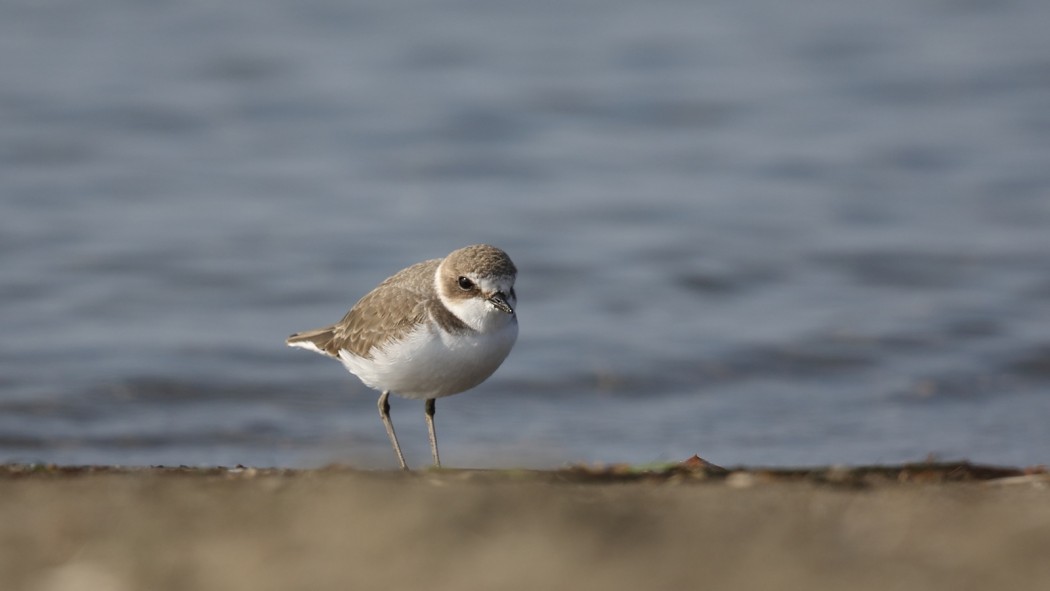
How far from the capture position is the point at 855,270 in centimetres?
1235

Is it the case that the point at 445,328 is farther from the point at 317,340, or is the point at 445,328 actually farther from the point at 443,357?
the point at 317,340

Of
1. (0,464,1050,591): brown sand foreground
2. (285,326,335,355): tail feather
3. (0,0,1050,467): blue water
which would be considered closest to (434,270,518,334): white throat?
(0,0,1050,467): blue water

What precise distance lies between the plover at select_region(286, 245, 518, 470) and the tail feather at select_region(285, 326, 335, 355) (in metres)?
0.64

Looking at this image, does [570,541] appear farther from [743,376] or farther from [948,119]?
[948,119]

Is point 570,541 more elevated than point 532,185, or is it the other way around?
point 532,185

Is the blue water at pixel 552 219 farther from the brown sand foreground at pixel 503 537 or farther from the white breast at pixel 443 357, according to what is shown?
the brown sand foreground at pixel 503 537

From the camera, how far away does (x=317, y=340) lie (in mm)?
7887

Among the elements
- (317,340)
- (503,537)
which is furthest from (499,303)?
(503,537)

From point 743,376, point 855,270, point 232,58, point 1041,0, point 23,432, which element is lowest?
point 23,432

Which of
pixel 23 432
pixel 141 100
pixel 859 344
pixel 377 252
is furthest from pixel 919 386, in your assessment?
pixel 141 100

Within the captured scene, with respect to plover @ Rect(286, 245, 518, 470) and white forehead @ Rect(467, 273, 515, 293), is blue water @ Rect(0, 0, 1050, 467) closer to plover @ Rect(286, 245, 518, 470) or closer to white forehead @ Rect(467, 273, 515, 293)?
plover @ Rect(286, 245, 518, 470)

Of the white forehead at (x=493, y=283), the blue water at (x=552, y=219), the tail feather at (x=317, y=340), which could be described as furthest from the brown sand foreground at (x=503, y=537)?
the tail feather at (x=317, y=340)

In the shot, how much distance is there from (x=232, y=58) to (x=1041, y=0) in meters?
11.6

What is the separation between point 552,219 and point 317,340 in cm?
587
